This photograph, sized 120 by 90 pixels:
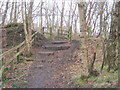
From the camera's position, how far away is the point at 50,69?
7.62 meters

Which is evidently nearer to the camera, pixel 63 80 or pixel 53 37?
pixel 63 80

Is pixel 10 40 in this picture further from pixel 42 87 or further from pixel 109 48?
pixel 109 48

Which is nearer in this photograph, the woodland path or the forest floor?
the forest floor

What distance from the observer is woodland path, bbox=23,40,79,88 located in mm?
5801

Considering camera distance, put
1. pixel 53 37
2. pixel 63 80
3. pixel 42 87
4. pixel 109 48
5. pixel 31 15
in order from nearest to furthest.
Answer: pixel 109 48 < pixel 42 87 < pixel 63 80 < pixel 31 15 < pixel 53 37

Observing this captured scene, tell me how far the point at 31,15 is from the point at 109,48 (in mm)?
6222

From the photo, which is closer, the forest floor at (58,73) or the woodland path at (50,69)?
the forest floor at (58,73)

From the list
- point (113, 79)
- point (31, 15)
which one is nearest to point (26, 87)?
point (113, 79)

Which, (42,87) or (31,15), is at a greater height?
(31,15)

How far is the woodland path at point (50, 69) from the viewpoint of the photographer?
19.0ft

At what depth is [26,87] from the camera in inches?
218

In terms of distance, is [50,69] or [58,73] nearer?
[58,73]

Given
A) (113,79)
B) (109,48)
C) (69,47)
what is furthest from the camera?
(69,47)

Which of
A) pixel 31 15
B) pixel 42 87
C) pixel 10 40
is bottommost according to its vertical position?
pixel 42 87
